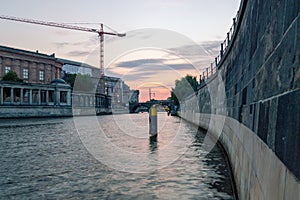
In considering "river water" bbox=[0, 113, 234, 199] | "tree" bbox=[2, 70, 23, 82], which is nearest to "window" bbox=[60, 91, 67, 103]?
"tree" bbox=[2, 70, 23, 82]

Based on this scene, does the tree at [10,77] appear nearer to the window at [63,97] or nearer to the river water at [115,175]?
the window at [63,97]

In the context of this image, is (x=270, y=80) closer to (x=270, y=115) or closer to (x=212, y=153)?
(x=270, y=115)

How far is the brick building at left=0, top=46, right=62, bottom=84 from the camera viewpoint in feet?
354

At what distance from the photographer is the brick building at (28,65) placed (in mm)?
107875

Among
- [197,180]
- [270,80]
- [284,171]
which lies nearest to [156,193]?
[197,180]

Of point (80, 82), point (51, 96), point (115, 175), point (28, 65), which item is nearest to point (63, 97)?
point (51, 96)

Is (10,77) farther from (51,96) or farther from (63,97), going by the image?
(63,97)

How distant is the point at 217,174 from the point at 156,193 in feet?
12.5

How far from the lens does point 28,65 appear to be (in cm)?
11750

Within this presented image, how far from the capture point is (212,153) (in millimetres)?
18969

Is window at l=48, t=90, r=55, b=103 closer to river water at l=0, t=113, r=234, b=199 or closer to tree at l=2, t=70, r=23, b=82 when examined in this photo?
tree at l=2, t=70, r=23, b=82

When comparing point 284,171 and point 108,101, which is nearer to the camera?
point 284,171

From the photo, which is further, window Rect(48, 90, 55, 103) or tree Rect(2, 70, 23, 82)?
window Rect(48, 90, 55, 103)

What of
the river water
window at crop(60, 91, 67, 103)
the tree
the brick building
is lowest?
the river water
